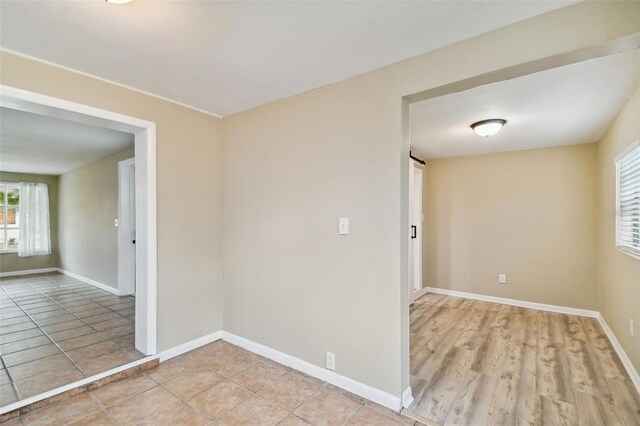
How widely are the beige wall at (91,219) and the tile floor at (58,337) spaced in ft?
1.76

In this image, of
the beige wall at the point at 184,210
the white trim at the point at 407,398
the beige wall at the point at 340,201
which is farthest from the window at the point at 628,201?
the beige wall at the point at 184,210

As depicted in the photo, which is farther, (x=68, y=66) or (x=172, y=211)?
(x=172, y=211)

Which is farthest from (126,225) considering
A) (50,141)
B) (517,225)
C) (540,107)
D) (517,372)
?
(517,225)

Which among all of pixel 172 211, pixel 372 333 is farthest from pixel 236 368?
pixel 172 211

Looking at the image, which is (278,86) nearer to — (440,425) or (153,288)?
(153,288)

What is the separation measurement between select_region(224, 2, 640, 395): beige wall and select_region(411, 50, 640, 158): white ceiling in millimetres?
745

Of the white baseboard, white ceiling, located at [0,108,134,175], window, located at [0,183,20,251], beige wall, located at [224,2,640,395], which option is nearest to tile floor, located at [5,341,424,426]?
beige wall, located at [224,2,640,395]

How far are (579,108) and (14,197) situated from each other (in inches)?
394

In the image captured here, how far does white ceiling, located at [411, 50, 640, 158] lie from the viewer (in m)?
2.14

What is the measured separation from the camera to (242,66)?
211 centimetres

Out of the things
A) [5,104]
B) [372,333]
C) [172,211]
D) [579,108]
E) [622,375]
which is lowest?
[622,375]

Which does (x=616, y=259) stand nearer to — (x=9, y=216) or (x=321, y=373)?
(x=321, y=373)

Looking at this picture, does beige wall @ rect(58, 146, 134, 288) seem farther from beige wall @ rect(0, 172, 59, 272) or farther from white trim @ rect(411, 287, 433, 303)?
white trim @ rect(411, 287, 433, 303)

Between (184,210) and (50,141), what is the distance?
2.80 m
